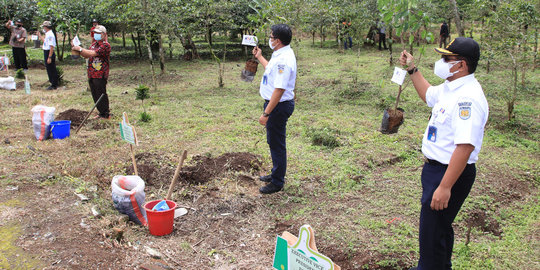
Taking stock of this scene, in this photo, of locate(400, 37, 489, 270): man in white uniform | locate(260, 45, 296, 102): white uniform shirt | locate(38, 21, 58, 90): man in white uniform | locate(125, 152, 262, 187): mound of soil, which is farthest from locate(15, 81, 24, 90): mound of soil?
locate(400, 37, 489, 270): man in white uniform


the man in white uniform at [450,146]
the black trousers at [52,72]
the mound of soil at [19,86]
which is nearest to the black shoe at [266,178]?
the man in white uniform at [450,146]

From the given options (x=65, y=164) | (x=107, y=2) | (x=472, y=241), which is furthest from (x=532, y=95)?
(x=107, y=2)

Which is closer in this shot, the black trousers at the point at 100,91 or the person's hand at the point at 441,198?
the person's hand at the point at 441,198

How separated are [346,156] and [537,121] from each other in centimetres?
422

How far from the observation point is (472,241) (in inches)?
135

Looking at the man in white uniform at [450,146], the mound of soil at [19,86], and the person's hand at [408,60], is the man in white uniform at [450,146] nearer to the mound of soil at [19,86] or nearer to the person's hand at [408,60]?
the person's hand at [408,60]

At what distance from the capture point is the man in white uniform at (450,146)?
85.7 inches

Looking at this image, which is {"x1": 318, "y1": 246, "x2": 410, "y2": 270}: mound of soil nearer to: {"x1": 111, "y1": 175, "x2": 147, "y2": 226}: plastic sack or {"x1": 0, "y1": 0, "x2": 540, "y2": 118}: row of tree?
{"x1": 111, "y1": 175, "x2": 147, "y2": 226}: plastic sack

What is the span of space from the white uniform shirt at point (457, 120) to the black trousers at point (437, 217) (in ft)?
0.32

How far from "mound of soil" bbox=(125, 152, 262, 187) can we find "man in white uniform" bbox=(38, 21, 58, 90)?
17.5 ft

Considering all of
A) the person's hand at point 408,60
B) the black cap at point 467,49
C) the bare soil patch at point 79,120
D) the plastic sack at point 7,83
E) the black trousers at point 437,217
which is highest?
the black cap at point 467,49

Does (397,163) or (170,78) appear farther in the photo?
(170,78)

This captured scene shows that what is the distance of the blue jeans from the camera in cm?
401

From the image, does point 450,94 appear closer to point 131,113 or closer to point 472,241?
point 472,241
